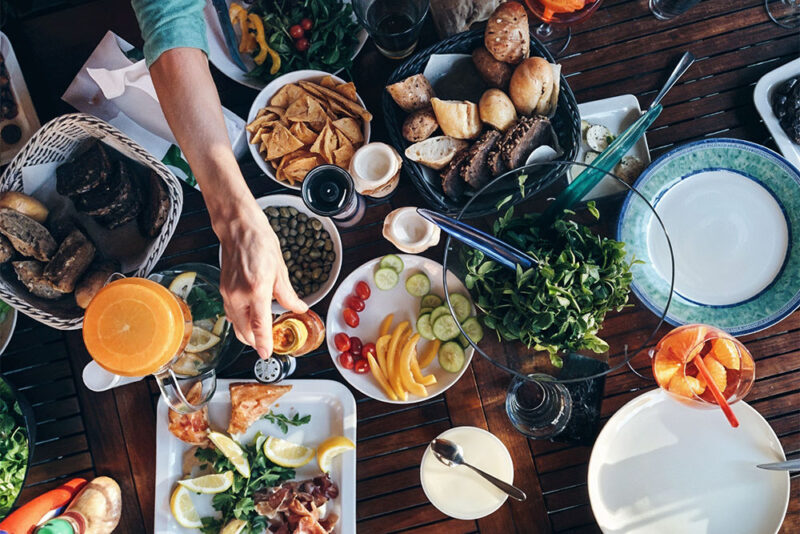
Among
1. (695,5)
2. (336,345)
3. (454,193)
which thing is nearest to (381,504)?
(336,345)

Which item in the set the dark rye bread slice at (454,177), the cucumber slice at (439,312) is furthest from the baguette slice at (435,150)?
the cucumber slice at (439,312)

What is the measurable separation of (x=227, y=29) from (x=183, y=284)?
0.70m

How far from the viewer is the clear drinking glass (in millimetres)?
1502

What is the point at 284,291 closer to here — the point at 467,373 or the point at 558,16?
the point at 467,373

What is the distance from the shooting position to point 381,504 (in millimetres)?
1567

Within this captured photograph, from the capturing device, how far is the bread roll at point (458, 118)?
1396 mm

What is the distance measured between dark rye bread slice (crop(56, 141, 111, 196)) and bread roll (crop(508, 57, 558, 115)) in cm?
104

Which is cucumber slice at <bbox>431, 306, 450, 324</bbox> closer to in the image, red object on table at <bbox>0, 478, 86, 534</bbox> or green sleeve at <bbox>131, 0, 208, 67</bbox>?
green sleeve at <bbox>131, 0, 208, 67</bbox>

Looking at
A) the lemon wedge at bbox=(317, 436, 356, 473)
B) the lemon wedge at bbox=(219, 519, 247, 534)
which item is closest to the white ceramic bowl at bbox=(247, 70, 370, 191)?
the lemon wedge at bbox=(317, 436, 356, 473)

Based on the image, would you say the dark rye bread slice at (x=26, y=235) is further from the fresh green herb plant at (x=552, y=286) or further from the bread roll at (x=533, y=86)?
the bread roll at (x=533, y=86)

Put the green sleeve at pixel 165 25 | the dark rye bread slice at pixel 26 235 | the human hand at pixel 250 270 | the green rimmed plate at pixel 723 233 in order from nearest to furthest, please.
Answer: the human hand at pixel 250 270
the green sleeve at pixel 165 25
the dark rye bread slice at pixel 26 235
the green rimmed plate at pixel 723 233

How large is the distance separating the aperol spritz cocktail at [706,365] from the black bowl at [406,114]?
50 cm

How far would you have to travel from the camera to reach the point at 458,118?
55.3 inches

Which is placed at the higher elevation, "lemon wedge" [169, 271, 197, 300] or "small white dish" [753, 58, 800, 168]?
"small white dish" [753, 58, 800, 168]
